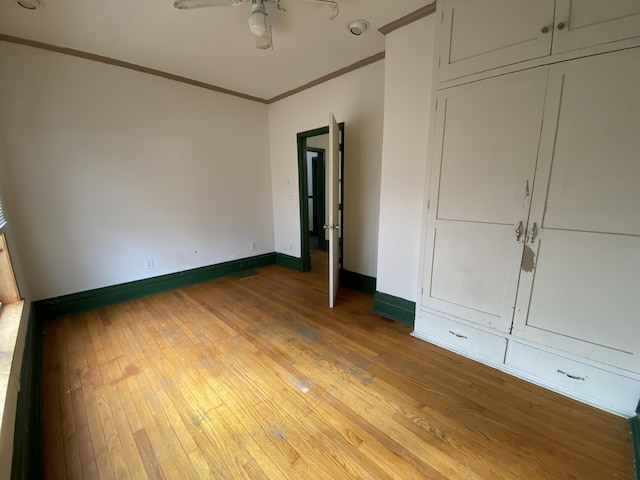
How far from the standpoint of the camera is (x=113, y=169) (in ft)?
9.37

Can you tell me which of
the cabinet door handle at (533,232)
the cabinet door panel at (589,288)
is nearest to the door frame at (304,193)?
the cabinet door handle at (533,232)

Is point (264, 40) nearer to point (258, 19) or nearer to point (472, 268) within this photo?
point (258, 19)

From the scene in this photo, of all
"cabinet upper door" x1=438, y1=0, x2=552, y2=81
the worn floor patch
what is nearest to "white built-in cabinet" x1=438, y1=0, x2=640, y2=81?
"cabinet upper door" x1=438, y1=0, x2=552, y2=81

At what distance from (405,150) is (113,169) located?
3.06 meters

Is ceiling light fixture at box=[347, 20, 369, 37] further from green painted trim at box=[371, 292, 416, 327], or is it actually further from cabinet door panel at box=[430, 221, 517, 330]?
green painted trim at box=[371, 292, 416, 327]

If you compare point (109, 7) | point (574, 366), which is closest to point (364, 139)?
point (109, 7)

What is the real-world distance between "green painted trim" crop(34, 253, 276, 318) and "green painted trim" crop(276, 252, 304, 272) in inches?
19.2

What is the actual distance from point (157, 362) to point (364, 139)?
116 inches

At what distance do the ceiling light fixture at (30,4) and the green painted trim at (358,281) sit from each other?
11.6 ft

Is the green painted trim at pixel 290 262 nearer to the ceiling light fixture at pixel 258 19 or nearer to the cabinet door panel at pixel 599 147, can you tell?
the ceiling light fixture at pixel 258 19

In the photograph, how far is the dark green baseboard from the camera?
1.25m

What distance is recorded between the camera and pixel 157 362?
202cm

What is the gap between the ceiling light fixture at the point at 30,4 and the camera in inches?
72.1

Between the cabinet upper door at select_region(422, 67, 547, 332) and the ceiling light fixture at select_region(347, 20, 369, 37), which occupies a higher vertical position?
the ceiling light fixture at select_region(347, 20, 369, 37)
